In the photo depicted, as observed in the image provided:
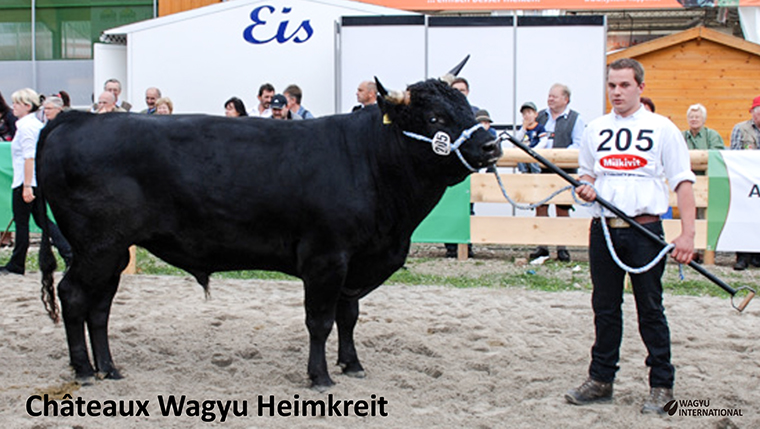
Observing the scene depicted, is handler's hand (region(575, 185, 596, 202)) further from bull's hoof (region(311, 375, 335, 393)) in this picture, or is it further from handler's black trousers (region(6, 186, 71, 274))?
handler's black trousers (region(6, 186, 71, 274))

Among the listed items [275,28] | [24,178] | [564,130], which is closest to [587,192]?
[564,130]

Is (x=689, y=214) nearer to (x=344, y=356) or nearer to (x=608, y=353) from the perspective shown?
(x=608, y=353)

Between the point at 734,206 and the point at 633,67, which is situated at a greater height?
the point at 633,67

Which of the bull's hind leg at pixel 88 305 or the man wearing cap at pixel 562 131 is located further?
the man wearing cap at pixel 562 131

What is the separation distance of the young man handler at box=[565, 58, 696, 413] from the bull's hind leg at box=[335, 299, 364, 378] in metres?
1.44

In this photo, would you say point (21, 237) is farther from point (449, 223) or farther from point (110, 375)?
point (449, 223)

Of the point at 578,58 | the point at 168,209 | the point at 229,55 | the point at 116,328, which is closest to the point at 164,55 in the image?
the point at 229,55

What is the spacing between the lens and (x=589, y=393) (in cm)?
505

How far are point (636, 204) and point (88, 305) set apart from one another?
3.39m

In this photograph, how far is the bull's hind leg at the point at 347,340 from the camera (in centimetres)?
572

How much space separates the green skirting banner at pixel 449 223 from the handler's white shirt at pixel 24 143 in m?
4.29

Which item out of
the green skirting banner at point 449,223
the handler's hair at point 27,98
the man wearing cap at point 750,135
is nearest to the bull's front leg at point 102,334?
the handler's hair at point 27,98

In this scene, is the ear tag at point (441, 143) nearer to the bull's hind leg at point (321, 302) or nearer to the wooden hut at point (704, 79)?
the bull's hind leg at point (321, 302)

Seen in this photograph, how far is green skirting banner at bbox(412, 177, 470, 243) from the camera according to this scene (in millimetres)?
10297
